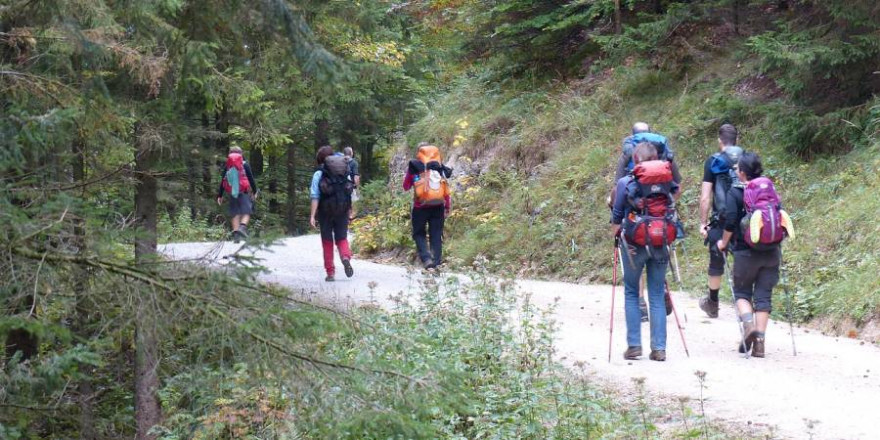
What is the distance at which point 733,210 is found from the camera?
879 cm

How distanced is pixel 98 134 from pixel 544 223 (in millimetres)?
9240

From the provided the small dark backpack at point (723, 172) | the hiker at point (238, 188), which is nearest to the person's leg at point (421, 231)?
the small dark backpack at point (723, 172)

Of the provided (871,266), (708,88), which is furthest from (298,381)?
(708,88)

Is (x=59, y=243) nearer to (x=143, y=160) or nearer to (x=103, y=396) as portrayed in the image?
(x=143, y=160)

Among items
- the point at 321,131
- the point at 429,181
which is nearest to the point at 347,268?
the point at 429,181

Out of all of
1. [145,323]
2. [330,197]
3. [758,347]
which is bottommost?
[758,347]

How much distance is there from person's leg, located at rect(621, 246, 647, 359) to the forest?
78cm

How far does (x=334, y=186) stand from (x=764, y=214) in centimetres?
687

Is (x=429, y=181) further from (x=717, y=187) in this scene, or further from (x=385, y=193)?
(x=385, y=193)

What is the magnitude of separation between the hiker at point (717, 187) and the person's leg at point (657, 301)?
1742 mm

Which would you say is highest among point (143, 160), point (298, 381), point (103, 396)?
point (143, 160)

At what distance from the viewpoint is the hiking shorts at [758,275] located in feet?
27.7

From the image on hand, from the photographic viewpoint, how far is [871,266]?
34.2 feet

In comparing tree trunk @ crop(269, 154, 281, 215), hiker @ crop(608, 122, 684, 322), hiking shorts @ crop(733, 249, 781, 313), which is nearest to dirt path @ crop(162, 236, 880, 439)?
hiking shorts @ crop(733, 249, 781, 313)
